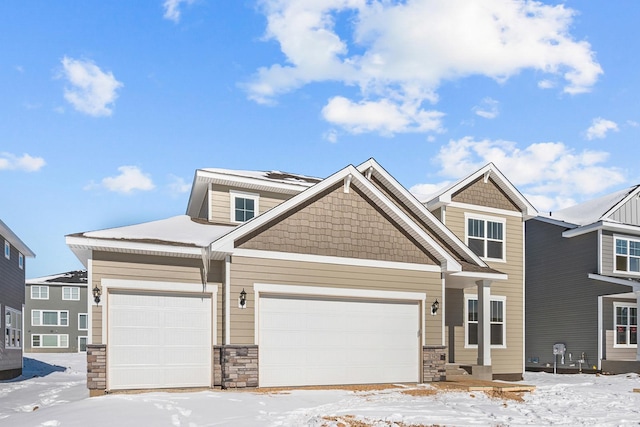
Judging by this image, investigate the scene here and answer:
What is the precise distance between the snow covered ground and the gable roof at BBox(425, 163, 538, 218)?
25.1ft

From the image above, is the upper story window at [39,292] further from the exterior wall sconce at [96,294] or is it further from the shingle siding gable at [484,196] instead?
the exterior wall sconce at [96,294]

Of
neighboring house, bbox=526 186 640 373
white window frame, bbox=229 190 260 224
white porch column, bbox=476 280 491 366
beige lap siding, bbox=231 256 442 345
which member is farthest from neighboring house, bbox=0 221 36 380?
neighboring house, bbox=526 186 640 373

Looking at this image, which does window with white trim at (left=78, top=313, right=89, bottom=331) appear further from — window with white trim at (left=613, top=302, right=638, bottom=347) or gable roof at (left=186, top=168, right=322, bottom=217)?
window with white trim at (left=613, top=302, right=638, bottom=347)

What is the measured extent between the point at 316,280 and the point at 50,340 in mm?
40563

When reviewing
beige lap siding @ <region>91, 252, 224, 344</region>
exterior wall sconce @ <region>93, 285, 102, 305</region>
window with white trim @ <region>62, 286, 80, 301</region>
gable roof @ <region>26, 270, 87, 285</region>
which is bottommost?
window with white trim @ <region>62, 286, 80, 301</region>

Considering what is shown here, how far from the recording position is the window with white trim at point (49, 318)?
48.0 metres

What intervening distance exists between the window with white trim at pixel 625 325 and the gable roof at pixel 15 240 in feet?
80.9

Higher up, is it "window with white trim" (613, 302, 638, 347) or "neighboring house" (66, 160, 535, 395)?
"neighboring house" (66, 160, 535, 395)

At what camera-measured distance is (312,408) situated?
11.2 m

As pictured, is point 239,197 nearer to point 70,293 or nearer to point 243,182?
point 243,182

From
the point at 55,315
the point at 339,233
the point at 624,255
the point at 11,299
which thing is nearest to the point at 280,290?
the point at 339,233

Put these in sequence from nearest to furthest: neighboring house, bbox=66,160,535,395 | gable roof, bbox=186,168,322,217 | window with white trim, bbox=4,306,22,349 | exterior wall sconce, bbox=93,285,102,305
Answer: exterior wall sconce, bbox=93,285,102,305 → neighboring house, bbox=66,160,535,395 → gable roof, bbox=186,168,322,217 → window with white trim, bbox=4,306,22,349

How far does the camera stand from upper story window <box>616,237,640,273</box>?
82.7 feet

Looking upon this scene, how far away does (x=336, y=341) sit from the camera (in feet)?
50.4
